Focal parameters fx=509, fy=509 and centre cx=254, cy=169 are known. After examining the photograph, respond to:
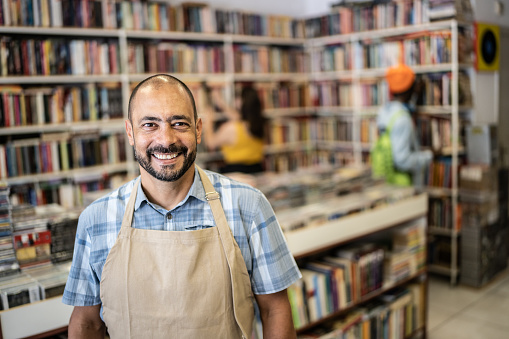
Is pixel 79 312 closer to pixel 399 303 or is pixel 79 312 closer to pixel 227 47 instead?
pixel 399 303

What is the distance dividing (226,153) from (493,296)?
257cm

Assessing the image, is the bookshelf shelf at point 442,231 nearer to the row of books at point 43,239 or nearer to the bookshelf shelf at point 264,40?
the bookshelf shelf at point 264,40

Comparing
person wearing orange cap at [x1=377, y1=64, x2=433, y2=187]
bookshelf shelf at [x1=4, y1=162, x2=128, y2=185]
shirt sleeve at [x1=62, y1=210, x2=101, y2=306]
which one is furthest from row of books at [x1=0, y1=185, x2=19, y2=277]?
person wearing orange cap at [x1=377, y1=64, x2=433, y2=187]

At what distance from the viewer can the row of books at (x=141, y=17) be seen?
12.5 ft

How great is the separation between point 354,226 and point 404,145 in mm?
1321

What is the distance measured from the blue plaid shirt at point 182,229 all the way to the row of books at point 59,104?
2.65 meters

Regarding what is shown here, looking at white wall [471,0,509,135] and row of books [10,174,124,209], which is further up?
white wall [471,0,509,135]

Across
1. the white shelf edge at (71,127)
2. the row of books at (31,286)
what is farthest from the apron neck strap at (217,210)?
the white shelf edge at (71,127)

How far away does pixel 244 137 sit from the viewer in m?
4.38

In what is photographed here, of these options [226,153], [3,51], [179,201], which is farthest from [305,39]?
[179,201]

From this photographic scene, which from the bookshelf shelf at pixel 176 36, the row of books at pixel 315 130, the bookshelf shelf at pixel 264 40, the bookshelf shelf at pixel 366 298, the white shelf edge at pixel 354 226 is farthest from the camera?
the row of books at pixel 315 130

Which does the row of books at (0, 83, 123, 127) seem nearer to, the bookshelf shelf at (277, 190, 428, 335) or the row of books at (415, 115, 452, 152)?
the bookshelf shelf at (277, 190, 428, 335)

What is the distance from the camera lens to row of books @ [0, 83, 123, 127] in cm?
379

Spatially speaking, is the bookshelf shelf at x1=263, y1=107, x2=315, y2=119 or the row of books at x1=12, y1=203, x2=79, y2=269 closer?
the row of books at x1=12, y1=203, x2=79, y2=269
